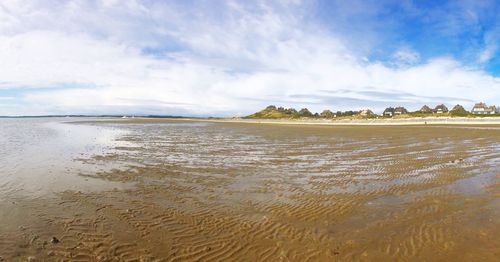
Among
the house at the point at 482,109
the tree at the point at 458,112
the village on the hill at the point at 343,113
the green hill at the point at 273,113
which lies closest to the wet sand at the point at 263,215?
the tree at the point at 458,112

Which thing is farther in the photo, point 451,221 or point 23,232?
point 451,221

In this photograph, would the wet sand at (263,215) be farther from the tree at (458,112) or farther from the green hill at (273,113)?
the green hill at (273,113)

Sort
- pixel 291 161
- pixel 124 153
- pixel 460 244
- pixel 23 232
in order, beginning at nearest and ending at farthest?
pixel 460 244, pixel 23 232, pixel 291 161, pixel 124 153

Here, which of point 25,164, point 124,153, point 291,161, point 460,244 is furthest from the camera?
point 124,153

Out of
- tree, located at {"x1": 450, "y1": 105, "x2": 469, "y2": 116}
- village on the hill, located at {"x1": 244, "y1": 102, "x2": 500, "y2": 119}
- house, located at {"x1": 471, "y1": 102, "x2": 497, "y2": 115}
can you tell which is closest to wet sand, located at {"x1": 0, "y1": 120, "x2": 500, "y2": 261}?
tree, located at {"x1": 450, "y1": 105, "x2": 469, "y2": 116}

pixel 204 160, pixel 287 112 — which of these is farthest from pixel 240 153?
pixel 287 112

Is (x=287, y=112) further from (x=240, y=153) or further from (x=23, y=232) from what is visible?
(x=23, y=232)

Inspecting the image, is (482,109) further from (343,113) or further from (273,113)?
(273,113)

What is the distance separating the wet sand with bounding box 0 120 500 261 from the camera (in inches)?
224

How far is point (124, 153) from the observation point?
1836 centimetres

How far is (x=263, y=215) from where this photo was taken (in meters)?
7.66

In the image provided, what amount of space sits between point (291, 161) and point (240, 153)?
12.9 feet

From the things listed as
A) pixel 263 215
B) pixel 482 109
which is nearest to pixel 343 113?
pixel 482 109

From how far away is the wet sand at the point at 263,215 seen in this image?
5.68 metres
